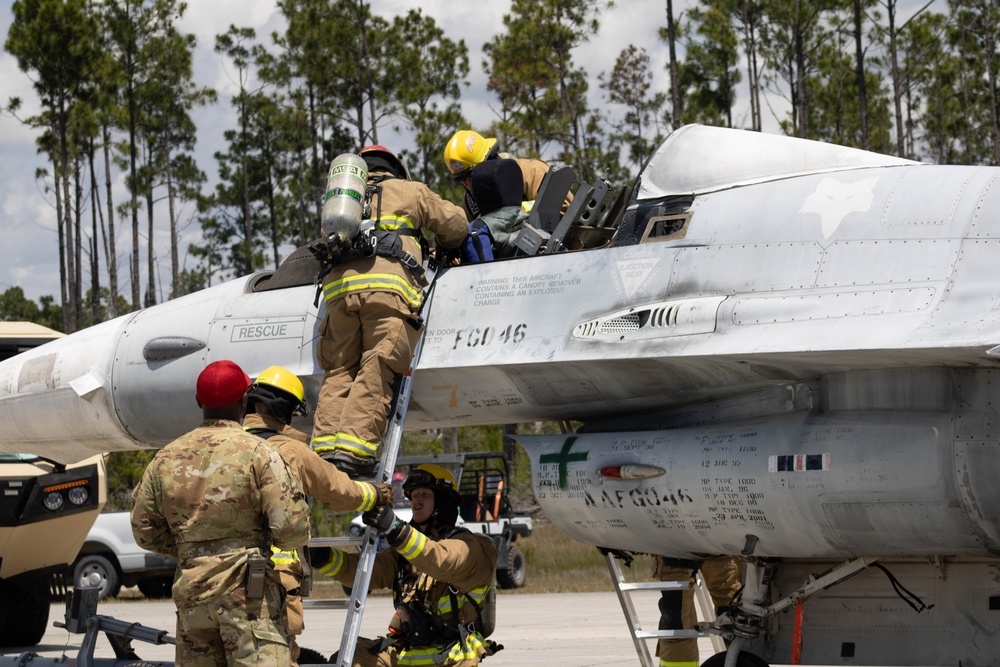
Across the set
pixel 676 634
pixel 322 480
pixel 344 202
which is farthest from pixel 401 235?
pixel 676 634

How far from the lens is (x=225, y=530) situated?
5.38m

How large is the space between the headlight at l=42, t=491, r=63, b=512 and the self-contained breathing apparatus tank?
599cm

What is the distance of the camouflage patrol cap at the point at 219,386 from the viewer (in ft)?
18.2

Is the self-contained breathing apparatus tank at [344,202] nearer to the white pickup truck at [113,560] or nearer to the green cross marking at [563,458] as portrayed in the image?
the green cross marking at [563,458]

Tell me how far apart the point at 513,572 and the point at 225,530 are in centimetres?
1311

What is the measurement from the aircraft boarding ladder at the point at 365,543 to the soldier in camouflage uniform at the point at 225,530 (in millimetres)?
784

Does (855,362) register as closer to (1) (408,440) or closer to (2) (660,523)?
(2) (660,523)

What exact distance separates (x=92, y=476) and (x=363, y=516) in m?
6.45

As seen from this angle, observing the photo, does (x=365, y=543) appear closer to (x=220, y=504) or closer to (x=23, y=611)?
(x=220, y=504)

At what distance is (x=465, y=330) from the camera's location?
277 inches

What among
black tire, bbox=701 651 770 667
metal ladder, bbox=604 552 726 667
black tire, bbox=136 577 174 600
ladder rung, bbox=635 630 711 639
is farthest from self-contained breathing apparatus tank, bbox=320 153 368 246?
black tire, bbox=136 577 174 600

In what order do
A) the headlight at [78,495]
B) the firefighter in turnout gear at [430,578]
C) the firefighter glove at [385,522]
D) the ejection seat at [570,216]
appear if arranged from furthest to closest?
the headlight at [78,495] → the ejection seat at [570,216] → the firefighter in turnout gear at [430,578] → the firefighter glove at [385,522]

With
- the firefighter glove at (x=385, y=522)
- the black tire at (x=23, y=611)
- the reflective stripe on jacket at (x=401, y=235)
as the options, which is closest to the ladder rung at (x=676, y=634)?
the firefighter glove at (x=385, y=522)

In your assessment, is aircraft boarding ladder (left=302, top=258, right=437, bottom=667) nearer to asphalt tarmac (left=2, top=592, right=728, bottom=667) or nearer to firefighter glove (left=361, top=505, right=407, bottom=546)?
firefighter glove (left=361, top=505, right=407, bottom=546)
